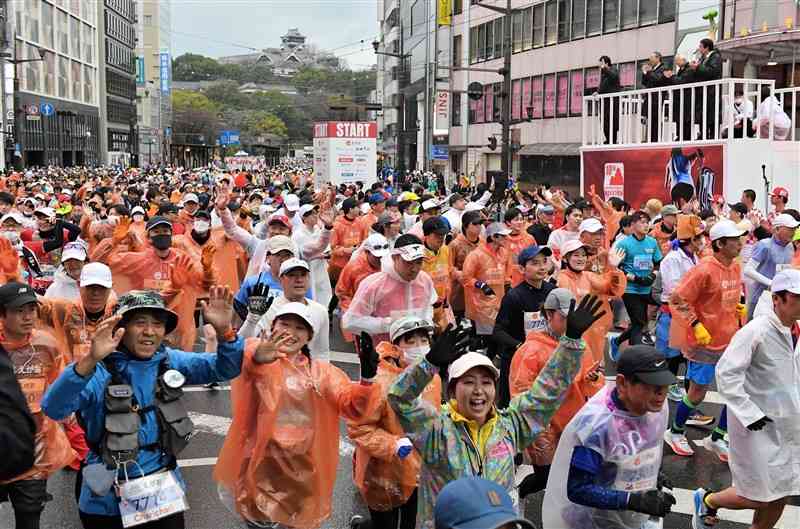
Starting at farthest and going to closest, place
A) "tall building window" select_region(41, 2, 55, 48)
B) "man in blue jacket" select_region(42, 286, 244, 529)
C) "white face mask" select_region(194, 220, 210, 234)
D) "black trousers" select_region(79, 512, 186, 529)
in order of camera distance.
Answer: "tall building window" select_region(41, 2, 55, 48) → "white face mask" select_region(194, 220, 210, 234) → "black trousers" select_region(79, 512, 186, 529) → "man in blue jacket" select_region(42, 286, 244, 529)

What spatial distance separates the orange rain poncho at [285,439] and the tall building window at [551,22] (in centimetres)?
3840

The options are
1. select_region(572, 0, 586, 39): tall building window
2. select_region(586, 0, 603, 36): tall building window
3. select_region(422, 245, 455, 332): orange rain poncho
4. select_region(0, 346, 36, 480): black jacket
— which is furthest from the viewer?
select_region(572, 0, 586, 39): tall building window

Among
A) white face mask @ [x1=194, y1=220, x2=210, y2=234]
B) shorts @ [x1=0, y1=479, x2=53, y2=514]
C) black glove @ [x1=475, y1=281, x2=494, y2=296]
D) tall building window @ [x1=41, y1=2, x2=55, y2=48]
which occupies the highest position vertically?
tall building window @ [x1=41, y1=2, x2=55, y2=48]

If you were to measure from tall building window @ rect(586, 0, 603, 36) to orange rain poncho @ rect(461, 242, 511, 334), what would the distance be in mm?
30263

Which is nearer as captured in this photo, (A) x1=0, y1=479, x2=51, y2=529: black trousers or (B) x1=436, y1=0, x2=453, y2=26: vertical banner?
(A) x1=0, y1=479, x2=51, y2=529: black trousers

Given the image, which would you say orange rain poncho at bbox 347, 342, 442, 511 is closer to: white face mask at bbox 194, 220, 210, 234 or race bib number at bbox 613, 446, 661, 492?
race bib number at bbox 613, 446, 661, 492

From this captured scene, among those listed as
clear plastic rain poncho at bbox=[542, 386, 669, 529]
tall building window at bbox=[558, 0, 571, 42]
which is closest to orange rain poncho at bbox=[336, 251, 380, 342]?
clear plastic rain poncho at bbox=[542, 386, 669, 529]

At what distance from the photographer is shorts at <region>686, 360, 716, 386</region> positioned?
25.0 ft

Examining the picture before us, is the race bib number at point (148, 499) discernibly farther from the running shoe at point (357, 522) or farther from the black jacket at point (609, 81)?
the black jacket at point (609, 81)

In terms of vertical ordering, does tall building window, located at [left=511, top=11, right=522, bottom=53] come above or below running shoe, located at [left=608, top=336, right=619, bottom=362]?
above

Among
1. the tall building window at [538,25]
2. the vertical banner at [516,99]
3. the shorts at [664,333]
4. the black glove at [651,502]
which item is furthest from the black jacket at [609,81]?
the vertical banner at [516,99]

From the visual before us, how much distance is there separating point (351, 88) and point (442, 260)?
484 ft

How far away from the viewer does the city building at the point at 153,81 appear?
10944cm

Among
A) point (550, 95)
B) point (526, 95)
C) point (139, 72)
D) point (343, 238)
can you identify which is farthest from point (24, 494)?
point (139, 72)
